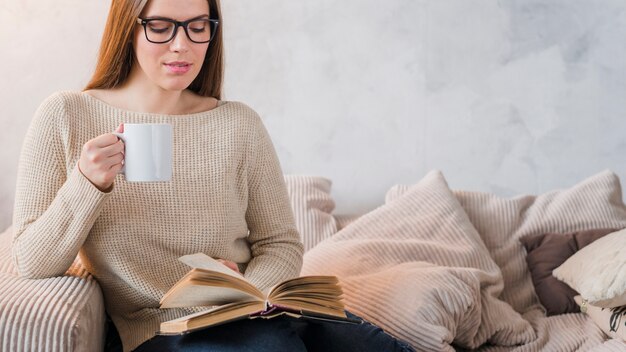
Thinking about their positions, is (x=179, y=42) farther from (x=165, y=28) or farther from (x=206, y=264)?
(x=206, y=264)

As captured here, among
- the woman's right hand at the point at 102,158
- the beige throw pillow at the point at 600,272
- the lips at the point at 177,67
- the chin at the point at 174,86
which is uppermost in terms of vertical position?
the lips at the point at 177,67

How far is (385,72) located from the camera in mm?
2646

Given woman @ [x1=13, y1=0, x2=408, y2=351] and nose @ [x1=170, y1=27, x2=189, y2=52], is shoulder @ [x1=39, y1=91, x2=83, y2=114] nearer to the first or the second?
woman @ [x1=13, y1=0, x2=408, y2=351]

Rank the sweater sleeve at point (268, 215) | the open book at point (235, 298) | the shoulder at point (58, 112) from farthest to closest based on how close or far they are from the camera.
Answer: the sweater sleeve at point (268, 215)
the shoulder at point (58, 112)
the open book at point (235, 298)

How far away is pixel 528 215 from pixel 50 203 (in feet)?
4.60

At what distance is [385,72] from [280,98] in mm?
333

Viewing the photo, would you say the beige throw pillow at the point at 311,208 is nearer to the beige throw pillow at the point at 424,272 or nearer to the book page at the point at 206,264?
the beige throw pillow at the point at 424,272

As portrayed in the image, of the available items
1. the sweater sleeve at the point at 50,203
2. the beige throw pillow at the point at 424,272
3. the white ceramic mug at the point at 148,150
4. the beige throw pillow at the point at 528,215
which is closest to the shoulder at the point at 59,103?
the sweater sleeve at the point at 50,203

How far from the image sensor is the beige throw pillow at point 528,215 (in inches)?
93.5

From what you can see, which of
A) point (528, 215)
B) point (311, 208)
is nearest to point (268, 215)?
point (311, 208)

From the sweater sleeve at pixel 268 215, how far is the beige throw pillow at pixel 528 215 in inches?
28.2

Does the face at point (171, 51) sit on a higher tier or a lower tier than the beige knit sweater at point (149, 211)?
higher

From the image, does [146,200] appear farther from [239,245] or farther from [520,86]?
[520,86]

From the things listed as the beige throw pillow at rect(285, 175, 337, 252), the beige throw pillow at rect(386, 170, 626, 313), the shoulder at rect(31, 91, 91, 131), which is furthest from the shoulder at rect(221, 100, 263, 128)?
the beige throw pillow at rect(386, 170, 626, 313)
